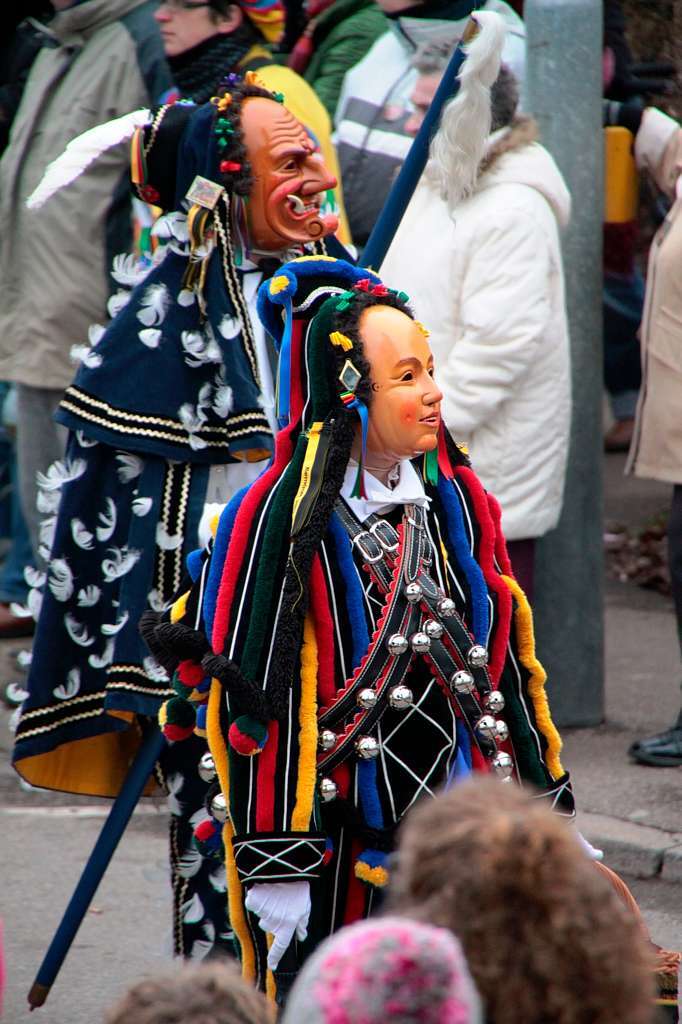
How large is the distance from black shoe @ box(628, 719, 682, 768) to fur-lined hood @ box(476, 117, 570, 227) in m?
1.62

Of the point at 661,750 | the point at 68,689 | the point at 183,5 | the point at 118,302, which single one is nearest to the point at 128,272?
the point at 118,302

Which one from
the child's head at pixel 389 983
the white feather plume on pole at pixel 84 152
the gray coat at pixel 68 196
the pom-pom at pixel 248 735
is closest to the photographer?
the child's head at pixel 389 983

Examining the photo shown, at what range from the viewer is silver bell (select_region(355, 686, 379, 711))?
2.89 metres

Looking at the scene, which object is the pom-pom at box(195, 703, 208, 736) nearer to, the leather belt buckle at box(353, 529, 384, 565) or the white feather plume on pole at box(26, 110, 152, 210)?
the leather belt buckle at box(353, 529, 384, 565)

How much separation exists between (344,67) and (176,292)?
3.07 metres

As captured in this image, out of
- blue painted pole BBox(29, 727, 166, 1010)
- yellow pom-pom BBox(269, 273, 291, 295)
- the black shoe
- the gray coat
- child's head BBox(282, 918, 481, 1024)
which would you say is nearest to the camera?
child's head BBox(282, 918, 481, 1024)

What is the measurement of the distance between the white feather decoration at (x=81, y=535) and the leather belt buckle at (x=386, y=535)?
1060 mm

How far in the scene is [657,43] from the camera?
7.89m

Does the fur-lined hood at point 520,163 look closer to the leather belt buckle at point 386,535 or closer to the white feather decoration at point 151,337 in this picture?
the white feather decoration at point 151,337

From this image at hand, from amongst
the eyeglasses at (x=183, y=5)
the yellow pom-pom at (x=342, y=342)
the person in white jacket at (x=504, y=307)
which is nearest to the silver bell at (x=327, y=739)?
the yellow pom-pom at (x=342, y=342)

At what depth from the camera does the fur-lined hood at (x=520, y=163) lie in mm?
4977

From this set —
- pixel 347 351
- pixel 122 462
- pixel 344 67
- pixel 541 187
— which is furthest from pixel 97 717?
pixel 344 67

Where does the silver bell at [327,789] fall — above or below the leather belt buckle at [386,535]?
below

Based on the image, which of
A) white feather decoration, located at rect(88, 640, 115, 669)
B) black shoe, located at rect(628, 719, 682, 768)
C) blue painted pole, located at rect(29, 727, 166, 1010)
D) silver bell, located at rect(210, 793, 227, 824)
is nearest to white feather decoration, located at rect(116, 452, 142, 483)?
white feather decoration, located at rect(88, 640, 115, 669)
